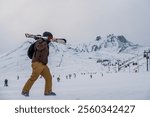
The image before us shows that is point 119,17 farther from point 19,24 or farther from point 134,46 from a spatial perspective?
point 19,24

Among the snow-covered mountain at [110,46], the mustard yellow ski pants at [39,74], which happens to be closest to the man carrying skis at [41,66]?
the mustard yellow ski pants at [39,74]

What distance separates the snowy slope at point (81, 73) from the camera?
4.62m

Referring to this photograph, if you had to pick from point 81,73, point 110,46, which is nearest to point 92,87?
point 81,73

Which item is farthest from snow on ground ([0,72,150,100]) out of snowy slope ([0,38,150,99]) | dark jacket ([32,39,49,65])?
dark jacket ([32,39,49,65])

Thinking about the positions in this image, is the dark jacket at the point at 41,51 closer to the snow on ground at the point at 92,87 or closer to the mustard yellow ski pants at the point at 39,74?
the mustard yellow ski pants at the point at 39,74

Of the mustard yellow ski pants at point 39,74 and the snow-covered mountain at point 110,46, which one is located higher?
the snow-covered mountain at point 110,46

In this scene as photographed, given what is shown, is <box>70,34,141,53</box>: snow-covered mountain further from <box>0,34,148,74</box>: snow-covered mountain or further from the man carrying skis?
the man carrying skis

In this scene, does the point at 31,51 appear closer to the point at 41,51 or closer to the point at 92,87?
the point at 41,51

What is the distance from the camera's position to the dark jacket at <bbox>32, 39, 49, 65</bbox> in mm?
4570

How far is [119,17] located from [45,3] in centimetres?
53

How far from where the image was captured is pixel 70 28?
4.72 meters

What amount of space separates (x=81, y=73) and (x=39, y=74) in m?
0.30

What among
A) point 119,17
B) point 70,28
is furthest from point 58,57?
point 119,17

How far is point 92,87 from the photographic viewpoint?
4.67 metres
